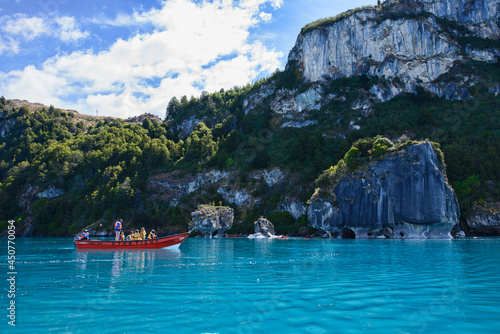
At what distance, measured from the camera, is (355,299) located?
35.6 ft

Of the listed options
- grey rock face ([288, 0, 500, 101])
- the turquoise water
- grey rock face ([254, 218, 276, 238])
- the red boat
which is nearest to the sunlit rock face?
grey rock face ([288, 0, 500, 101])

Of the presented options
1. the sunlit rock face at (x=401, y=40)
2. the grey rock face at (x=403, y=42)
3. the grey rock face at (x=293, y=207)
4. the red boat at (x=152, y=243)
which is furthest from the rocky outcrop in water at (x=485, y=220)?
the red boat at (x=152, y=243)

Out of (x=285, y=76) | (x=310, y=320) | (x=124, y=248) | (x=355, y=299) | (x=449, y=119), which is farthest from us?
(x=285, y=76)

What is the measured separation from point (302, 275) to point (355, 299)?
570cm

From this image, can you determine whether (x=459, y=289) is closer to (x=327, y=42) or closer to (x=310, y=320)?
(x=310, y=320)

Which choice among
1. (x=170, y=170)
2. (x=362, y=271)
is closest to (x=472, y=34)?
(x=170, y=170)

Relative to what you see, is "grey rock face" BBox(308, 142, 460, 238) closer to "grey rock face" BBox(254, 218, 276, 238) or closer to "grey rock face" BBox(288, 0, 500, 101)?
"grey rock face" BBox(254, 218, 276, 238)

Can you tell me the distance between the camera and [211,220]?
266ft

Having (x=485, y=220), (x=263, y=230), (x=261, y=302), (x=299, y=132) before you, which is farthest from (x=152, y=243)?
(x=299, y=132)

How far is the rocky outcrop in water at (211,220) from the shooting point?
81125mm

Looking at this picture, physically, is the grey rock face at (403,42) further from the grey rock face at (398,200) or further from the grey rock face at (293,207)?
the grey rock face at (398,200)

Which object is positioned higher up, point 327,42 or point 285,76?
point 327,42

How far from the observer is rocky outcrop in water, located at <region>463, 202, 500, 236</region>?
62.3 meters

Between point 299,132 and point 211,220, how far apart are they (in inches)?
1827
